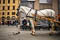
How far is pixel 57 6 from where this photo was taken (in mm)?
1896

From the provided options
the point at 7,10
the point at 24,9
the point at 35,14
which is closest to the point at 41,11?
the point at 35,14

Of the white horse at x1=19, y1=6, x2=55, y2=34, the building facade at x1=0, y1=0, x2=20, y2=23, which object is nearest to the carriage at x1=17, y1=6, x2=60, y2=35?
the white horse at x1=19, y1=6, x2=55, y2=34

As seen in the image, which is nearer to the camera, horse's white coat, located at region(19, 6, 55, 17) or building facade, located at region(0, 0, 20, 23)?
building facade, located at region(0, 0, 20, 23)

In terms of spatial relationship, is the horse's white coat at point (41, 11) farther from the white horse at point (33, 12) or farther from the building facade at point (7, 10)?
the building facade at point (7, 10)

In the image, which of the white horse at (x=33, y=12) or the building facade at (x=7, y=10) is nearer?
the building facade at (x=7, y=10)

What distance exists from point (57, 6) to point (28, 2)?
332 millimetres

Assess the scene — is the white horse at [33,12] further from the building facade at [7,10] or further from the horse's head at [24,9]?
the building facade at [7,10]

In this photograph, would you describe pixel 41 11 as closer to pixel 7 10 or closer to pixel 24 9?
pixel 24 9

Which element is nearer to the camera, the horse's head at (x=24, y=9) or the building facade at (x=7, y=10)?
the building facade at (x=7, y=10)

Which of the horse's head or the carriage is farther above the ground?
the horse's head

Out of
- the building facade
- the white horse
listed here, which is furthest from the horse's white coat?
the building facade

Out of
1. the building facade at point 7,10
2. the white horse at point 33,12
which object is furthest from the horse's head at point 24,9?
the building facade at point 7,10

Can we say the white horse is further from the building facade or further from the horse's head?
the building facade

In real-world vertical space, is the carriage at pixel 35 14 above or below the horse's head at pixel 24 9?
below
